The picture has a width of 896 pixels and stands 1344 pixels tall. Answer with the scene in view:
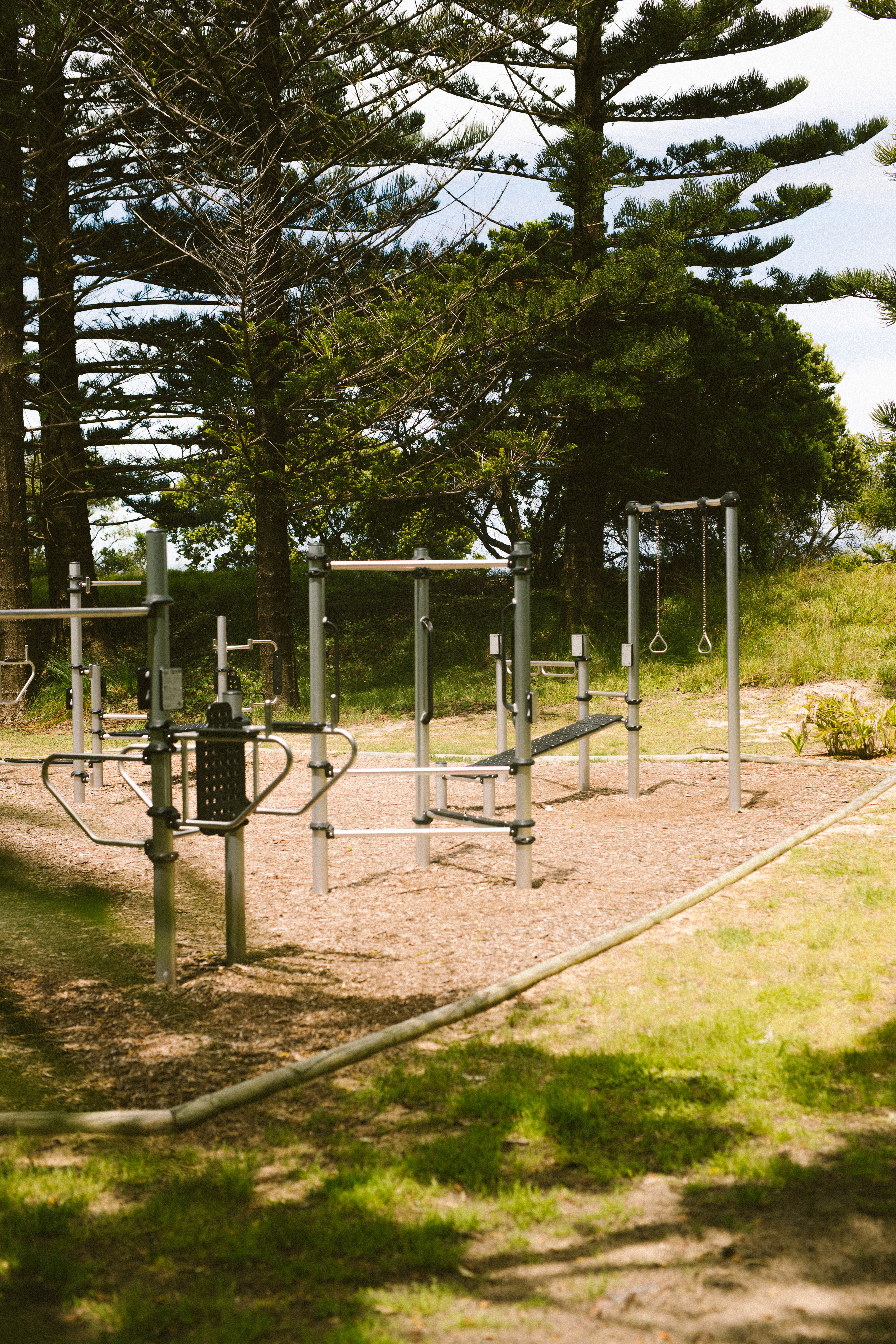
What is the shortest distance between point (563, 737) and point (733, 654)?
1.18 m

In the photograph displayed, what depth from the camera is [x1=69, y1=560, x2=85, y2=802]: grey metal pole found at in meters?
7.30

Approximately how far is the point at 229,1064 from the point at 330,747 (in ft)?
24.0

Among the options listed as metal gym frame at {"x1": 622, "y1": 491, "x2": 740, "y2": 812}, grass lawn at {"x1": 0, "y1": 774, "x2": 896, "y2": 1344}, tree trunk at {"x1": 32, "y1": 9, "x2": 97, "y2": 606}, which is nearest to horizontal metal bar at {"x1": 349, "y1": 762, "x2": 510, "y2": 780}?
grass lawn at {"x1": 0, "y1": 774, "x2": 896, "y2": 1344}

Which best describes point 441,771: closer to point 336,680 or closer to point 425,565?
point 336,680

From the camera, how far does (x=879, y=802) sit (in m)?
6.60

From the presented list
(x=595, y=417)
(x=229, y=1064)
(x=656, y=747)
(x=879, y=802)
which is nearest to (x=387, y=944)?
(x=229, y=1064)

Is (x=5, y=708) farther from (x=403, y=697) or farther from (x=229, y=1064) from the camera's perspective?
(x=229, y=1064)

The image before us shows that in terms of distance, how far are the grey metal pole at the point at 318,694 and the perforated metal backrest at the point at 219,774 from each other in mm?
756

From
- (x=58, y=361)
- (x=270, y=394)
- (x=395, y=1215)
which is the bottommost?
(x=395, y=1215)

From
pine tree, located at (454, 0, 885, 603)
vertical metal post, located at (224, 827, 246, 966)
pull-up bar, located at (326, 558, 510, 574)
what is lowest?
vertical metal post, located at (224, 827, 246, 966)

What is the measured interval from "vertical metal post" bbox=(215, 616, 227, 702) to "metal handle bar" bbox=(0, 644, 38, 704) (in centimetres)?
117

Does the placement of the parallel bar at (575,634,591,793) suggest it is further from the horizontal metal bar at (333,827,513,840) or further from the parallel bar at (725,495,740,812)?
the horizontal metal bar at (333,827,513,840)

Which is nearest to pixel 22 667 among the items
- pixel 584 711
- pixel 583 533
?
pixel 583 533

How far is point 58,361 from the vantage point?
1390cm
